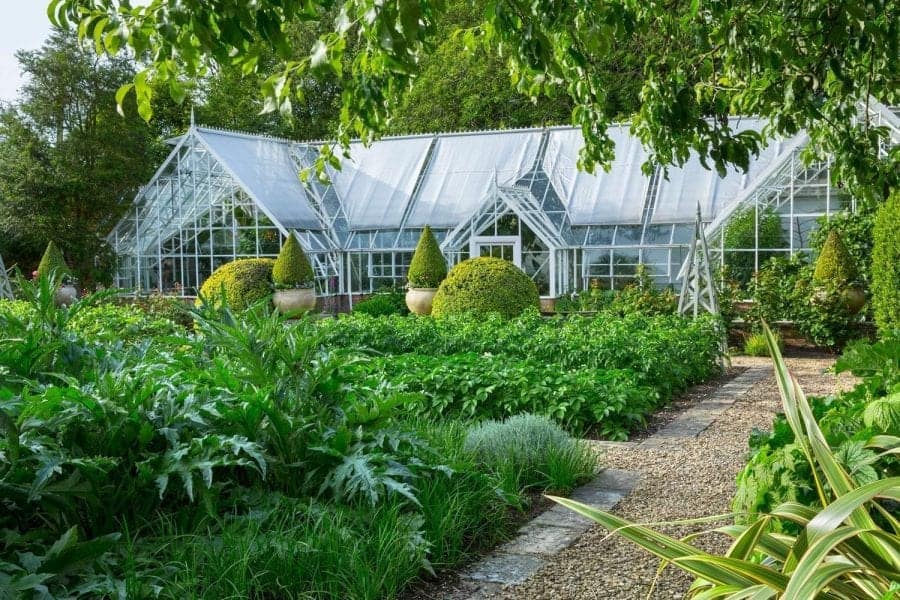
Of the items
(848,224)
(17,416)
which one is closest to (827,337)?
(848,224)

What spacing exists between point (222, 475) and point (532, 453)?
6.53 ft

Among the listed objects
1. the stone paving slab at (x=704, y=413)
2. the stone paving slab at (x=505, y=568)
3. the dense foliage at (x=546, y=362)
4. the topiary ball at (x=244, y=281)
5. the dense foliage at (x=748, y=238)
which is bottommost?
the stone paving slab at (x=505, y=568)

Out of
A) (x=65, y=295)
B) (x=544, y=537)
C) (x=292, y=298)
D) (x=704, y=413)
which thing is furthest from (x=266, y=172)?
(x=544, y=537)

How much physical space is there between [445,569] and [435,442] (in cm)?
130

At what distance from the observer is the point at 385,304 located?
60.0ft

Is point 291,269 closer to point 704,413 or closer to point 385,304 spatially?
point 385,304

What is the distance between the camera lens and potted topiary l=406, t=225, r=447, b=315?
17469mm

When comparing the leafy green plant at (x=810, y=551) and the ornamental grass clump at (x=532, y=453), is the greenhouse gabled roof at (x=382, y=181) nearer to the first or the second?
the ornamental grass clump at (x=532, y=453)

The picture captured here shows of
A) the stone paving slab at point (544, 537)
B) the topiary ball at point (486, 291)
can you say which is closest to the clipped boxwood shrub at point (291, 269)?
the topiary ball at point (486, 291)

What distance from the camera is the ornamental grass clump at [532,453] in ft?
16.9

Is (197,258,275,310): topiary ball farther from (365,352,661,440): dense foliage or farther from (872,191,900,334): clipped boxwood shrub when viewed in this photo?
(872,191,900,334): clipped boxwood shrub

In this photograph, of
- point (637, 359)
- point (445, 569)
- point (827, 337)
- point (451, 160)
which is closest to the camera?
point (445, 569)

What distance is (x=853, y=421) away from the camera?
3686mm

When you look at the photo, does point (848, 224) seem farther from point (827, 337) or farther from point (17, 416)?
point (17, 416)
